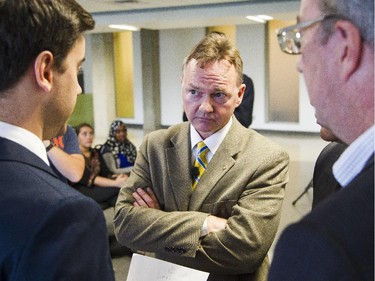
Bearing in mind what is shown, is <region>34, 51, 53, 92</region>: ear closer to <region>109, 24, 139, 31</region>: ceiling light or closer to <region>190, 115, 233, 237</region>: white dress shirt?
<region>190, 115, 233, 237</region>: white dress shirt

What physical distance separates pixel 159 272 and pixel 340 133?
2.99ft

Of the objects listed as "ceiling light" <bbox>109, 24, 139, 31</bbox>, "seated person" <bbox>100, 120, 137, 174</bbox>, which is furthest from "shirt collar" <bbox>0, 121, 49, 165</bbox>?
"ceiling light" <bbox>109, 24, 139, 31</bbox>

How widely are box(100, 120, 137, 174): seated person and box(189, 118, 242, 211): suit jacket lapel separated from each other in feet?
13.1

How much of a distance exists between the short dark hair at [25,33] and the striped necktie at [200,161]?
2.97ft

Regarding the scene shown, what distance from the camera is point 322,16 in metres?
0.87

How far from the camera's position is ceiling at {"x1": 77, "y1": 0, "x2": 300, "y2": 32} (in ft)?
32.5

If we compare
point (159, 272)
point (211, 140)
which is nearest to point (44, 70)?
point (159, 272)

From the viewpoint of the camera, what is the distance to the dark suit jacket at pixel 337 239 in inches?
26.3

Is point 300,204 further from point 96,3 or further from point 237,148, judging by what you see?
point 96,3

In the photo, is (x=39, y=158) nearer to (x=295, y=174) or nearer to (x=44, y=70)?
(x=44, y=70)

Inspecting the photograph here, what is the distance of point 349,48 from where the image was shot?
0.80 m

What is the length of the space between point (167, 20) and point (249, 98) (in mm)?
6885

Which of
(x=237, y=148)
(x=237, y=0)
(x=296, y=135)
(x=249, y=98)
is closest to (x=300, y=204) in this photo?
(x=249, y=98)

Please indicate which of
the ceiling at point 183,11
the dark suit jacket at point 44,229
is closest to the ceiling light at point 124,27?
the ceiling at point 183,11
